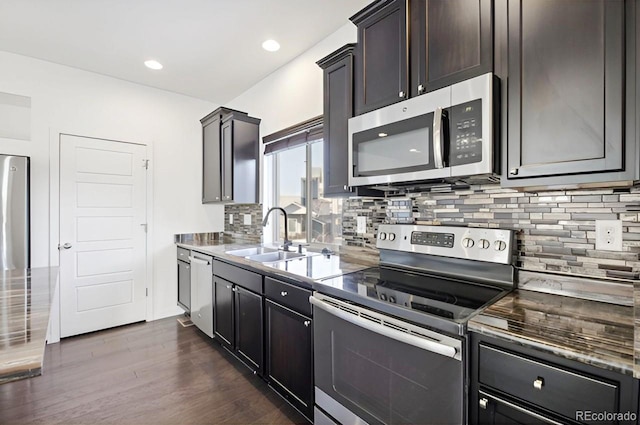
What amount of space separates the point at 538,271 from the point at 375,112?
44.5 inches

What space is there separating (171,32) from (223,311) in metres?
2.38

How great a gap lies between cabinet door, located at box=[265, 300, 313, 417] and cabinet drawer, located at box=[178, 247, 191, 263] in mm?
1781

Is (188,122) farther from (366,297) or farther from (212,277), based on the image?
(366,297)

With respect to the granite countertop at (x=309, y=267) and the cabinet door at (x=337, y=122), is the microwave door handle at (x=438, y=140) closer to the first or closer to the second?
the cabinet door at (x=337, y=122)

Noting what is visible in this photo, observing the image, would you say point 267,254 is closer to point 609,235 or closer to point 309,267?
point 309,267

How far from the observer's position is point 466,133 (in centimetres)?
131

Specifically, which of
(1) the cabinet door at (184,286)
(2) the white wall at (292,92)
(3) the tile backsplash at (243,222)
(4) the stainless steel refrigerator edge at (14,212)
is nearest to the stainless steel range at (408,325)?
(2) the white wall at (292,92)

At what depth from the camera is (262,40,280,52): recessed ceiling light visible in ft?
8.54

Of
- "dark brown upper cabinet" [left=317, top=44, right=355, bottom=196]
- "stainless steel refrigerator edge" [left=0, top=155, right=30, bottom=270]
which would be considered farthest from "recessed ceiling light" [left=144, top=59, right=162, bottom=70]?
"dark brown upper cabinet" [left=317, top=44, right=355, bottom=196]

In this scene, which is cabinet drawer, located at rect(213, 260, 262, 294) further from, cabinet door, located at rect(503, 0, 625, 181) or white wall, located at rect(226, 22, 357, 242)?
cabinet door, located at rect(503, 0, 625, 181)

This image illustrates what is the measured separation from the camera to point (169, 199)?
3.76 metres

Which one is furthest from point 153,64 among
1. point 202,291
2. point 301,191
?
point 202,291

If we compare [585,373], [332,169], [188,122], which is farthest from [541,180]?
[188,122]

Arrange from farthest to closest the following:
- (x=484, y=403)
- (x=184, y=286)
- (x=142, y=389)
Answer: (x=184, y=286), (x=142, y=389), (x=484, y=403)
